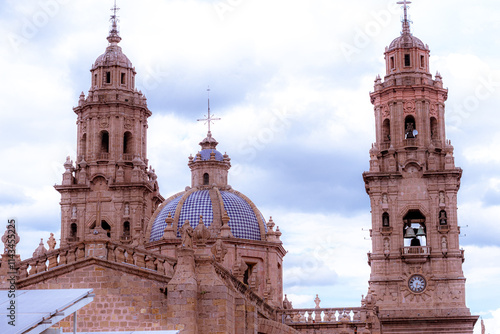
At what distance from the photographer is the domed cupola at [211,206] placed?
66.9m

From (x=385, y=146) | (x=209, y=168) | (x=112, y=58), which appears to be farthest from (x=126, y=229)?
(x=385, y=146)

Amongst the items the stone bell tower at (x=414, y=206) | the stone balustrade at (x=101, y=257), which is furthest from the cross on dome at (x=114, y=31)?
the stone balustrade at (x=101, y=257)

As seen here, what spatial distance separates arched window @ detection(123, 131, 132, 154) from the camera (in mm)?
75750

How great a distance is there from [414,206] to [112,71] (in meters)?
24.3

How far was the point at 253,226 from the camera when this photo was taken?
67.7m

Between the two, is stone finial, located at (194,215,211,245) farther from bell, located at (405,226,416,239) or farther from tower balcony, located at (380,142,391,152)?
tower balcony, located at (380,142,391,152)

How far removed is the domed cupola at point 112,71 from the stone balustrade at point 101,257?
37.7 meters

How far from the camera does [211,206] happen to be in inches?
2675

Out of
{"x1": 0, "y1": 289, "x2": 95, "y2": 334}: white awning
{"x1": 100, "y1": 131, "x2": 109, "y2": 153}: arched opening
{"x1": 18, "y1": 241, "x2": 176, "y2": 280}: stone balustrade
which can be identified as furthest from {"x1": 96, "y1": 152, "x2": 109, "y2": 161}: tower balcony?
{"x1": 0, "y1": 289, "x2": 95, "y2": 334}: white awning

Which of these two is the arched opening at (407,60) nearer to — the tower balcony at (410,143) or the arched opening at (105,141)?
the tower balcony at (410,143)

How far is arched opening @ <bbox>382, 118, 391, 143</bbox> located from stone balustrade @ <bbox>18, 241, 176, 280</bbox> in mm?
40184

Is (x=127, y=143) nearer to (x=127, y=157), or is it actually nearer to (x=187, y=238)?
(x=127, y=157)

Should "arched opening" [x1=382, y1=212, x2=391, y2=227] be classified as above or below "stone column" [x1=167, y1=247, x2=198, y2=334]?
above

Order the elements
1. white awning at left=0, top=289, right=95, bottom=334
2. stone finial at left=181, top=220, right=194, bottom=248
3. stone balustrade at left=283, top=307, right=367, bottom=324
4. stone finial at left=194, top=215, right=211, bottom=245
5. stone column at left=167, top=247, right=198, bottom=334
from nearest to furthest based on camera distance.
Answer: white awning at left=0, top=289, right=95, bottom=334, stone column at left=167, top=247, right=198, bottom=334, stone finial at left=181, top=220, right=194, bottom=248, stone finial at left=194, top=215, right=211, bottom=245, stone balustrade at left=283, top=307, right=367, bottom=324
